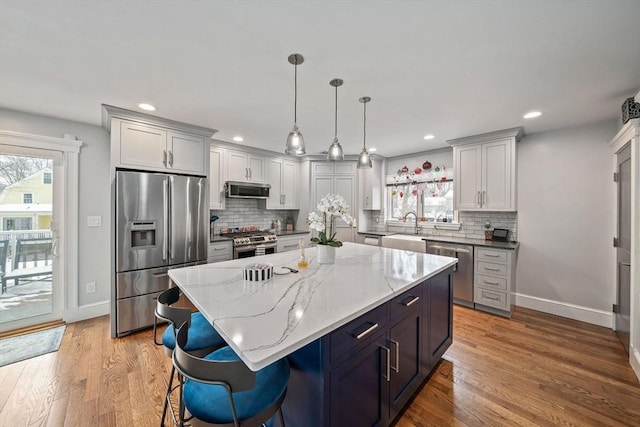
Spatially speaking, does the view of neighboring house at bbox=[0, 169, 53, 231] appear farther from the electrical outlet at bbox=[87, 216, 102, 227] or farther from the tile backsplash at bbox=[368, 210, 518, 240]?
the tile backsplash at bbox=[368, 210, 518, 240]

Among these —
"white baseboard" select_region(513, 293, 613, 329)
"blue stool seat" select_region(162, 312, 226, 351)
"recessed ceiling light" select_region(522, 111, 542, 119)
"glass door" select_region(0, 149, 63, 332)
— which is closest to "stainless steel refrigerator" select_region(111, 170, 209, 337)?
"glass door" select_region(0, 149, 63, 332)

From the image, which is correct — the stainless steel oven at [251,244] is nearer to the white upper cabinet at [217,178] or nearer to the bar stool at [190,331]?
the white upper cabinet at [217,178]

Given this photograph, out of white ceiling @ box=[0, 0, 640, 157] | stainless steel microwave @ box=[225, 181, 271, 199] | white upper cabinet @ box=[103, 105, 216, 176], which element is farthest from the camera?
stainless steel microwave @ box=[225, 181, 271, 199]

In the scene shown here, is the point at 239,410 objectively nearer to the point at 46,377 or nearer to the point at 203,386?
the point at 203,386

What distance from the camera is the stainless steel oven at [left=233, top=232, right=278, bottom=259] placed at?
144 inches

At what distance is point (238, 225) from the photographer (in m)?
4.43

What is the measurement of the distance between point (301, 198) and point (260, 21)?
11.9 feet

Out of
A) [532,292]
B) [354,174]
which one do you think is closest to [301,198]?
[354,174]

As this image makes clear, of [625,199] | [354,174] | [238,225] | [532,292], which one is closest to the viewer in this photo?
[625,199]

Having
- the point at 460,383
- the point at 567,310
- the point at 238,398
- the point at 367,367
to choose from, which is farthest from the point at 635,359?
the point at 238,398

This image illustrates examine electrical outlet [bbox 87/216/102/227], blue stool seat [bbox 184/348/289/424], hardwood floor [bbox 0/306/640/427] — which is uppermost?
electrical outlet [bbox 87/216/102/227]

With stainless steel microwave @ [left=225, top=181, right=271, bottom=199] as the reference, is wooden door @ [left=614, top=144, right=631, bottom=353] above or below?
below

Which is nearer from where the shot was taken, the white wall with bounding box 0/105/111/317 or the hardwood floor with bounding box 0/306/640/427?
the hardwood floor with bounding box 0/306/640/427

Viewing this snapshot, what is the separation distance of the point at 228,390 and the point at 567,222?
420 cm
